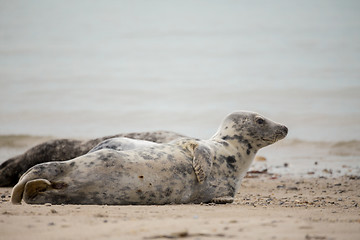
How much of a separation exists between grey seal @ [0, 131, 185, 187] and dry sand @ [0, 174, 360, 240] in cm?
318

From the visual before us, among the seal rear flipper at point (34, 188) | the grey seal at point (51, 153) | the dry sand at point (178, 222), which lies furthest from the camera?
the grey seal at point (51, 153)

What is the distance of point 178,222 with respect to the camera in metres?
4.41

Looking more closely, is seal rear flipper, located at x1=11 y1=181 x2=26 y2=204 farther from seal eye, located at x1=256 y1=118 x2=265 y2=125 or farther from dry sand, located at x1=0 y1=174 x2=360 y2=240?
seal eye, located at x1=256 y1=118 x2=265 y2=125

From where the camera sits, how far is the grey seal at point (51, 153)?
9.23 m

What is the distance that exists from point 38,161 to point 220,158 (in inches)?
142

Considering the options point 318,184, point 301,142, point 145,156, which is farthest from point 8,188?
point 301,142

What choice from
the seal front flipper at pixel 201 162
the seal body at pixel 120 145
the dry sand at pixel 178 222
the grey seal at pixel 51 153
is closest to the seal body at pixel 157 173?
the seal front flipper at pixel 201 162

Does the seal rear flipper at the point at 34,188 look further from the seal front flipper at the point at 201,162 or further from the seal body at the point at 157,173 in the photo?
the seal front flipper at the point at 201,162

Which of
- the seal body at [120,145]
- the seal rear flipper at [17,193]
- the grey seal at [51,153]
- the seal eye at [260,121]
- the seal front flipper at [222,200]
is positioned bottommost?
the grey seal at [51,153]

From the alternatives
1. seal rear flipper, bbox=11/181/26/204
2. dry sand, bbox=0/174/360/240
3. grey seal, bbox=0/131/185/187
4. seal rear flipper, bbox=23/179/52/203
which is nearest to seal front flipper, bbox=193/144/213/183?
dry sand, bbox=0/174/360/240

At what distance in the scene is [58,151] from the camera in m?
9.43

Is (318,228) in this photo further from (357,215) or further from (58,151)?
(58,151)

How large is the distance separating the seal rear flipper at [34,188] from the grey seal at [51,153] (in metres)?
3.51

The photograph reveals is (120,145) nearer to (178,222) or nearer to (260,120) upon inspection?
(260,120)
